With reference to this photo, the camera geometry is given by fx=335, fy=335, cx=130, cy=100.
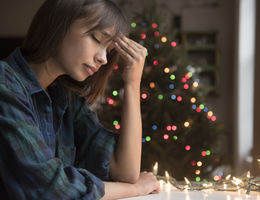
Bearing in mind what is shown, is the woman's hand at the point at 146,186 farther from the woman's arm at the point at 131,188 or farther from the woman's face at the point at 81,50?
the woman's face at the point at 81,50

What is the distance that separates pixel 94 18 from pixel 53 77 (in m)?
0.22

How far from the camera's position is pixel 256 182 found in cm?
91

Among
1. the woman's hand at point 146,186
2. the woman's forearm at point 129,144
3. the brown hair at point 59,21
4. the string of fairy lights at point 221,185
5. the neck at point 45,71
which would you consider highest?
the brown hair at point 59,21

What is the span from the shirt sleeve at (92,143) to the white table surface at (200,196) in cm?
15

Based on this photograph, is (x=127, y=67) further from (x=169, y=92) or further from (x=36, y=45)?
(x=169, y=92)

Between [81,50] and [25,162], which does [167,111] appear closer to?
[81,50]

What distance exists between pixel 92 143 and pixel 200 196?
336mm

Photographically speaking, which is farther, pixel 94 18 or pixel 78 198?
pixel 94 18

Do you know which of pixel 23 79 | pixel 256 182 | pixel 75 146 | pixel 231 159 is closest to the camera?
pixel 23 79

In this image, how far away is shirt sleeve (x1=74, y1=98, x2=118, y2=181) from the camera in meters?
0.96

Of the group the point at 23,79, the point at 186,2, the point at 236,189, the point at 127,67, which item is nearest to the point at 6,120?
the point at 23,79

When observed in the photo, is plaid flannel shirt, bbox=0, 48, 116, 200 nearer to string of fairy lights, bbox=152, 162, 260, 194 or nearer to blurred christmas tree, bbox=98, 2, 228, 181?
string of fairy lights, bbox=152, 162, 260, 194

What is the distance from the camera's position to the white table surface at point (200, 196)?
83 centimetres

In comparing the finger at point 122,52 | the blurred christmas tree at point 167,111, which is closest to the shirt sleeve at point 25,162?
the finger at point 122,52
